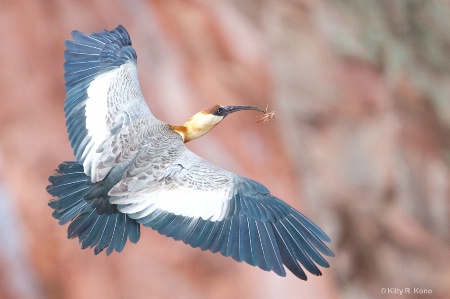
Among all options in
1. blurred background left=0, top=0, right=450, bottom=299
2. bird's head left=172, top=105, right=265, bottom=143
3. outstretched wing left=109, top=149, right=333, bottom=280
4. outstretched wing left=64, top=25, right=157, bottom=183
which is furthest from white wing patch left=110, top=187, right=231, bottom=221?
blurred background left=0, top=0, right=450, bottom=299

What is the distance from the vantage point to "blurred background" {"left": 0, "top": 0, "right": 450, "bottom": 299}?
5477mm

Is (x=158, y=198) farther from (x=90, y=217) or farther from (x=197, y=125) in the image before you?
(x=197, y=125)

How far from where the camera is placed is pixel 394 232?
21.0 feet

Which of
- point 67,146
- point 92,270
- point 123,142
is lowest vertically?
point 92,270

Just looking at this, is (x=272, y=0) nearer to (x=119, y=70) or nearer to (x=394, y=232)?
(x=394, y=232)

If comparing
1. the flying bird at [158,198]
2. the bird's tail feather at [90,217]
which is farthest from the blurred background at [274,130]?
the bird's tail feather at [90,217]

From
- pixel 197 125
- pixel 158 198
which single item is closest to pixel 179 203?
pixel 158 198

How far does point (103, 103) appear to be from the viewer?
4.09 meters

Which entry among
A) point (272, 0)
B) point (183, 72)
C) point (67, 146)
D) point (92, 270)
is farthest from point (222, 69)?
point (92, 270)

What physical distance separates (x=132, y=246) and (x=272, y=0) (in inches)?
91.0

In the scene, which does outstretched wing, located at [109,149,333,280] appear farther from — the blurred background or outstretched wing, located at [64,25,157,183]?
the blurred background

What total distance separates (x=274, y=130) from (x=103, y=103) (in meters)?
2.40

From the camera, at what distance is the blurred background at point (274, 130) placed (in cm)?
548

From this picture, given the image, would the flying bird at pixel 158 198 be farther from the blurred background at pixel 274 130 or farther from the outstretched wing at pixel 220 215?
Result: the blurred background at pixel 274 130
